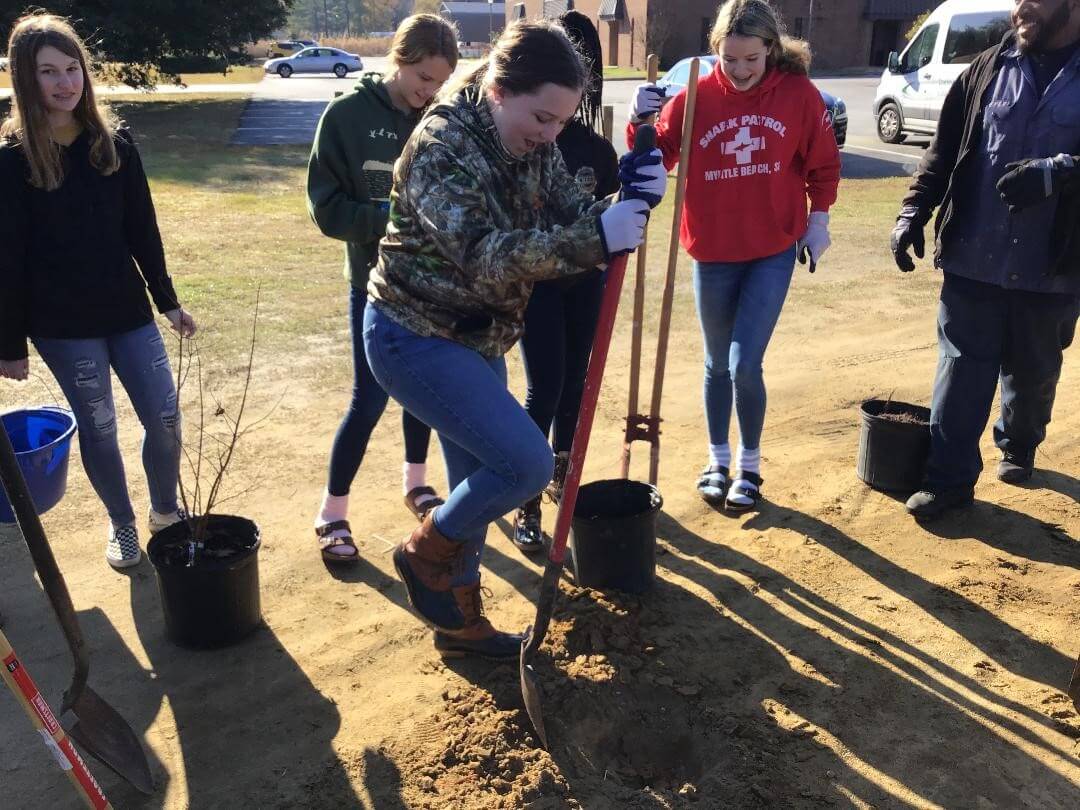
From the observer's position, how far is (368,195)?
3.52 metres

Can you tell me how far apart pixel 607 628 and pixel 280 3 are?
916 inches

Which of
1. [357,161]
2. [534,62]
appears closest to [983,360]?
[534,62]

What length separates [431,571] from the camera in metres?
3.00

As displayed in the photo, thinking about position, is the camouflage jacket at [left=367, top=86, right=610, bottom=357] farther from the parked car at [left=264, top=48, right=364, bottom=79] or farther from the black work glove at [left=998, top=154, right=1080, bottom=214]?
the parked car at [left=264, top=48, right=364, bottom=79]

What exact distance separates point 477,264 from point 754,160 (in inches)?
74.1

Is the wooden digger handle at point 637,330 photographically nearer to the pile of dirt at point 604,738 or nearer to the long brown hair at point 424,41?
the long brown hair at point 424,41

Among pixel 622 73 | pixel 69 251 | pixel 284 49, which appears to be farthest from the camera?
pixel 284 49

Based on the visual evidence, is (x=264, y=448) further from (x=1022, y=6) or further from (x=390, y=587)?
(x=1022, y=6)

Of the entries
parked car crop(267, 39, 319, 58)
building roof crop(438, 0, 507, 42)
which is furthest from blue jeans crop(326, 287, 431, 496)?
building roof crop(438, 0, 507, 42)

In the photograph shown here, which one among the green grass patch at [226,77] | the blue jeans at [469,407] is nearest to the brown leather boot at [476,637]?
the blue jeans at [469,407]

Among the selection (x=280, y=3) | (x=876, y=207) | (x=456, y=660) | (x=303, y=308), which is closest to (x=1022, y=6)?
(x=456, y=660)

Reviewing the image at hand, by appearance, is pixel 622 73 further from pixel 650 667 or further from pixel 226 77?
pixel 650 667

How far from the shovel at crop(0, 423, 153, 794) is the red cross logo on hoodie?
2818 millimetres

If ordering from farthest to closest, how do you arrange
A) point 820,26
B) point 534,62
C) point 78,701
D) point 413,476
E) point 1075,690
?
point 820,26
point 413,476
point 1075,690
point 78,701
point 534,62
